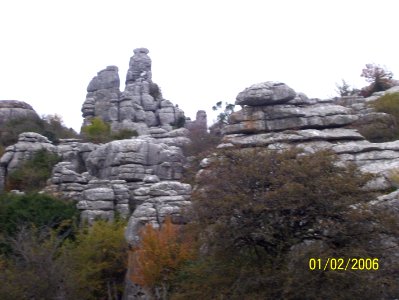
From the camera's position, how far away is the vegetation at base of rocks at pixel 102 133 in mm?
49219

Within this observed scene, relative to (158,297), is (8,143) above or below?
above

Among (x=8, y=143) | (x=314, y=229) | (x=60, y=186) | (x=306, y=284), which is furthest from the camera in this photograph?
(x=8, y=143)

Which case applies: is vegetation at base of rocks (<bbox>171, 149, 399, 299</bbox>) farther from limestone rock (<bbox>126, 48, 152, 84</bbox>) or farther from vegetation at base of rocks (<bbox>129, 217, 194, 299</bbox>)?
limestone rock (<bbox>126, 48, 152, 84</bbox>)

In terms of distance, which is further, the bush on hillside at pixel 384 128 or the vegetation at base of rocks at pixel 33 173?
the vegetation at base of rocks at pixel 33 173

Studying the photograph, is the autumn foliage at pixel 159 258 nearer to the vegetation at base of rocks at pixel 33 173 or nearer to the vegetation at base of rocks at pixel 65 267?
the vegetation at base of rocks at pixel 65 267

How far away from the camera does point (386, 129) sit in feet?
109

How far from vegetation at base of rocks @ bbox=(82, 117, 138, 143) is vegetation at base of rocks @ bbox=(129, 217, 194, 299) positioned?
89.1ft

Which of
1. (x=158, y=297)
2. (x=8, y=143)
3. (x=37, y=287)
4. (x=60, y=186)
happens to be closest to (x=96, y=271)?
(x=158, y=297)

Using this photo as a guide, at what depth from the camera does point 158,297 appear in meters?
20.5

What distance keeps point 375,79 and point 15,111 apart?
2770cm

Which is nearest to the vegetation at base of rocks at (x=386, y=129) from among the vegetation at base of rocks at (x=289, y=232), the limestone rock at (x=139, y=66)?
the vegetation at base of rocks at (x=289, y=232)

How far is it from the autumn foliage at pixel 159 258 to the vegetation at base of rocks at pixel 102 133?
27127 millimetres

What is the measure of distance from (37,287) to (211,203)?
5.28m

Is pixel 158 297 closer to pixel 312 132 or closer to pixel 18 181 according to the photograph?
pixel 312 132
